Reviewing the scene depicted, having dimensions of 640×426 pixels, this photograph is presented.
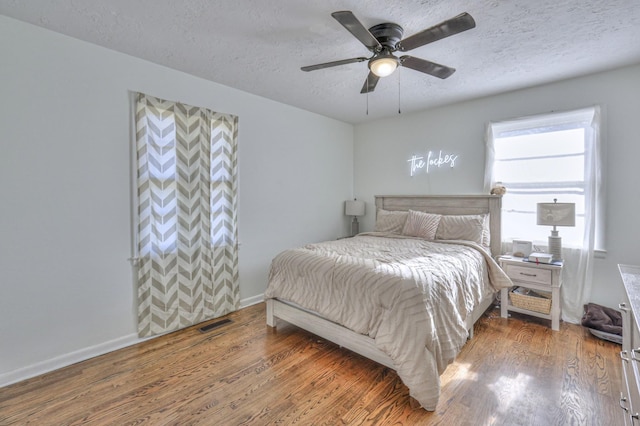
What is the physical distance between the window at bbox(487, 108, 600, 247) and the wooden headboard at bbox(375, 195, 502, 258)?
0.52 ft

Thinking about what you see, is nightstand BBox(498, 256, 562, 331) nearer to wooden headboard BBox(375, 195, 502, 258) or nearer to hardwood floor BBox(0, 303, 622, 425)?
hardwood floor BBox(0, 303, 622, 425)

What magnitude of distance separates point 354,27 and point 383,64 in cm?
39

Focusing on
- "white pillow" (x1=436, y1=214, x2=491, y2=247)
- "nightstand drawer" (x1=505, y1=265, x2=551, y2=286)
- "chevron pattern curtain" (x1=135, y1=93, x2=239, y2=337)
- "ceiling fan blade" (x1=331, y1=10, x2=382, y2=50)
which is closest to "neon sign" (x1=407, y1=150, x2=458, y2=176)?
"white pillow" (x1=436, y1=214, x2=491, y2=247)

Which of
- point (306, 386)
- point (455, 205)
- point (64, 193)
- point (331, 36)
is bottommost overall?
point (306, 386)

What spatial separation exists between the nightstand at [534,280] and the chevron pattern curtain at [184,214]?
2.96 metres

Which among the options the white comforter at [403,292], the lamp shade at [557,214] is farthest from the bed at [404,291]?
the lamp shade at [557,214]

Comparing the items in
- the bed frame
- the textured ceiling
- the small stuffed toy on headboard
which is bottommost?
the bed frame

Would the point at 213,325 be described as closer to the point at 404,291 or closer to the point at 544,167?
the point at 404,291

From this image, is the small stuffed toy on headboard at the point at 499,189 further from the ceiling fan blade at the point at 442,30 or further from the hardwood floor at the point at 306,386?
the ceiling fan blade at the point at 442,30

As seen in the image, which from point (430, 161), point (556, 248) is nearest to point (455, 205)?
point (430, 161)

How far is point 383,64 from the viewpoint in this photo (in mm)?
2012

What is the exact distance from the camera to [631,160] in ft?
8.89

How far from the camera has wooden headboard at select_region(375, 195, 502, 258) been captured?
3381 millimetres

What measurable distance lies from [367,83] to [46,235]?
2800 mm
